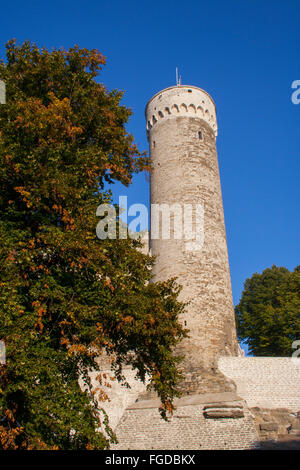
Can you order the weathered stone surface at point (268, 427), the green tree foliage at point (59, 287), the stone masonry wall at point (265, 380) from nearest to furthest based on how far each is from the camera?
1. the green tree foliage at point (59, 287)
2. the weathered stone surface at point (268, 427)
3. the stone masonry wall at point (265, 380)

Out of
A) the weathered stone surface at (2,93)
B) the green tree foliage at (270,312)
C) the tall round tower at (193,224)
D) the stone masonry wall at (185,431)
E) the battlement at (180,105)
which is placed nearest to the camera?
the weathered stone surface at (2,93)

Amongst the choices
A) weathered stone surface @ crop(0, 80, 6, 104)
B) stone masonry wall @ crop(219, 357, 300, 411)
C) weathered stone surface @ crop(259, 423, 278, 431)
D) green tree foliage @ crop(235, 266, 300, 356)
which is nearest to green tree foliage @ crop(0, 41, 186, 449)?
weathered stone surface @ crop(0, 80, 6, 104)

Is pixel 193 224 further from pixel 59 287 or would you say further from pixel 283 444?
pixel 59 287

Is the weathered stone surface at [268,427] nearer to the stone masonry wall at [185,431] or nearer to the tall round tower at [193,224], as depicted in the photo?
the stone masonry wall at [185,431]

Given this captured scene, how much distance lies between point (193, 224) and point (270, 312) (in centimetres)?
911

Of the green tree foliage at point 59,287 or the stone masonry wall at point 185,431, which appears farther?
the stone masonry wall at point 185,431

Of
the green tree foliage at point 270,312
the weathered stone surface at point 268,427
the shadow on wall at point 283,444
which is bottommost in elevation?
the shadow on wall at point 283,444

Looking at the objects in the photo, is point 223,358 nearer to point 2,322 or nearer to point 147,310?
point 147,310

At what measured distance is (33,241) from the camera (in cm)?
833

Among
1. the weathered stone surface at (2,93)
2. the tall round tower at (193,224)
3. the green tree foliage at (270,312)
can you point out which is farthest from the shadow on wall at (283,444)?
the weathered stone surface at (2,93)

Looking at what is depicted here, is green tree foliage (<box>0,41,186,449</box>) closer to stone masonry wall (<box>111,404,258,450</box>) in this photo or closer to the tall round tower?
stone masonry wall (<box>111,404,258,450</box>)

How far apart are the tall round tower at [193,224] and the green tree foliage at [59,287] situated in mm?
6798

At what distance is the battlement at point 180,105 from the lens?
70.8 feet

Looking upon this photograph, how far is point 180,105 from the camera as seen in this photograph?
2156 centimetres
